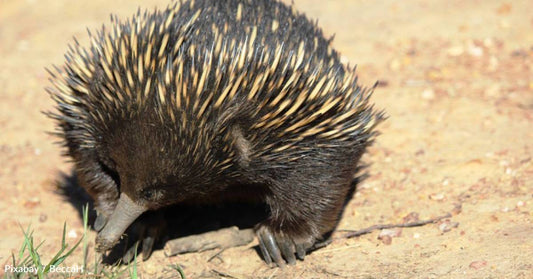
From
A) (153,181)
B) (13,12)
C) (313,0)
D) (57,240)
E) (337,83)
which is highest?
(313,0)

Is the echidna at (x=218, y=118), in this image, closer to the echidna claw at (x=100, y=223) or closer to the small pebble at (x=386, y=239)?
the echidna claw at (x=100, y=223)

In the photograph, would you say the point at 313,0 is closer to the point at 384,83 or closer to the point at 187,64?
the point at 384,83

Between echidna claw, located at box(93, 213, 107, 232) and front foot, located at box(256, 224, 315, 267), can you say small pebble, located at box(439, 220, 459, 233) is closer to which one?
front foot, located at box(256, 224, 315, 267)

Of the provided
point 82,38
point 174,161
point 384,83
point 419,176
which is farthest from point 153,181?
point 82,38

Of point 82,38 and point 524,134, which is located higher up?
point 82,38

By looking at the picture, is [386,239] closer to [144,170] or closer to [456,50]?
[144,170]

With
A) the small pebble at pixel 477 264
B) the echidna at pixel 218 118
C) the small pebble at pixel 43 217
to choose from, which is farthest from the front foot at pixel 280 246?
the small pebble at pixel 43 217

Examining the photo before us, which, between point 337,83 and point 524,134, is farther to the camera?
point 524,134
